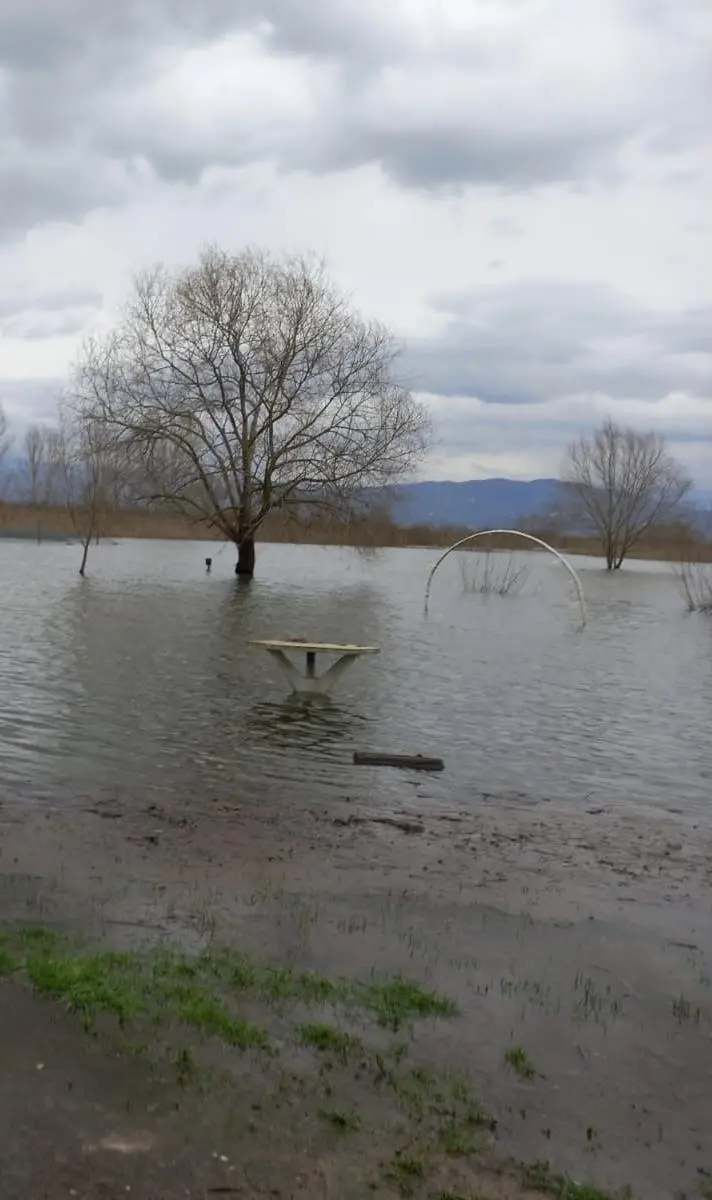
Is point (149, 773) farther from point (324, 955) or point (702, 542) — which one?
point (702, 542)

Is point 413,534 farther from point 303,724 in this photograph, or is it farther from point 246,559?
point 303,724

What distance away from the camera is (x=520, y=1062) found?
4176mm

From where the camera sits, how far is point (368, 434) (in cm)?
3831

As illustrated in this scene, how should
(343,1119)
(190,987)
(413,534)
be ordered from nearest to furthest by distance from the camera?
(343,1119), (190,987), (413,534)

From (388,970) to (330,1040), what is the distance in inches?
40.8

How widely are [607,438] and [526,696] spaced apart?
210 ft

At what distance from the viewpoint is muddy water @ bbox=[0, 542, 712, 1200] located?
429cm

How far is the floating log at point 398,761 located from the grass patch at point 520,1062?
611 cm

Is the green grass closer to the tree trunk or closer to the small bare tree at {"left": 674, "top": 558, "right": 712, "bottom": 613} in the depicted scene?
the small bare tree at {"left": 674, "top": 558, "right": 712, "bottom": 613}

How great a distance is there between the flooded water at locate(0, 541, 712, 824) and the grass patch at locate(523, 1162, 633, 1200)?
18.8 ft

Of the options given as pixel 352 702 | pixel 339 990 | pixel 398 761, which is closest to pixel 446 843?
pixel 398 761

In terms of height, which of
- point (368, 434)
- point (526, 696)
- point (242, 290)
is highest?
point (242, 290)

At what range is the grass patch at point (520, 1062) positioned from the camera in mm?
4102

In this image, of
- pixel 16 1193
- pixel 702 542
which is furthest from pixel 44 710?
pixel 702 542
